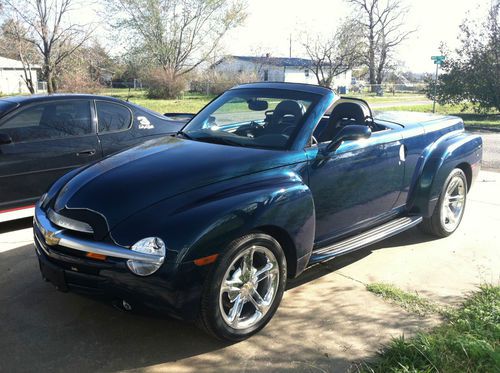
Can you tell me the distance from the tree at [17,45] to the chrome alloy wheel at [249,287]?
74.3 ft

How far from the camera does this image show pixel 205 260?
2.79 m

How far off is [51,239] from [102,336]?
74cm

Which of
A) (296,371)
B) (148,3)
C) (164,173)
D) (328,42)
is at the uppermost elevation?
(148,3)

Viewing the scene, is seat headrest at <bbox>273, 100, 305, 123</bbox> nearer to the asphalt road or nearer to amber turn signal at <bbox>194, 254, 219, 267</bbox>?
amber turn signal at <bbox>194, 254, 219, 267</bbox>

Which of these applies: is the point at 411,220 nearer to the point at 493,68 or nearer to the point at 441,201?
the point at 441,201

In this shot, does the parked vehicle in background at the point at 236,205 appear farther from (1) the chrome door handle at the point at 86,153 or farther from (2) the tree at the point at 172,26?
(2) the tree at the point at 172,26

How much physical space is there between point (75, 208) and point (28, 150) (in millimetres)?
2674

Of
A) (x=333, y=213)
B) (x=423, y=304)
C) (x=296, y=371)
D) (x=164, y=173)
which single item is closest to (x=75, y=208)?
(x=164, y=173)

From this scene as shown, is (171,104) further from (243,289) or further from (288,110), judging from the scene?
(243,289)

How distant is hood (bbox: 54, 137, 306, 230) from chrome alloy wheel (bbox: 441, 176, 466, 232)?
234 centimetres

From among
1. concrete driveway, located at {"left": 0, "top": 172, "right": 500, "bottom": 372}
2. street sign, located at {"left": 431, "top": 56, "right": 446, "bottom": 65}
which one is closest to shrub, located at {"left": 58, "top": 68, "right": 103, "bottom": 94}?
street sign, located at {"left": 431, "top": 56, "right": 446, "bottom": 65}

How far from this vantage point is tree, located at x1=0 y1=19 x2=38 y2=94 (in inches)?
864

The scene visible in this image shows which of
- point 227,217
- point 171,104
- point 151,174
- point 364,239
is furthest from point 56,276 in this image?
point 171,104

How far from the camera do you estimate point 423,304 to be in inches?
145
